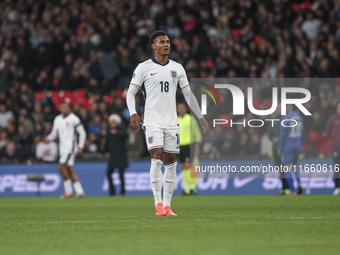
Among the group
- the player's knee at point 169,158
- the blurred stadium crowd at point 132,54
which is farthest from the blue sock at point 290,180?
the player's knee at point 169,158

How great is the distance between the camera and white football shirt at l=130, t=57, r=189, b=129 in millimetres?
10570

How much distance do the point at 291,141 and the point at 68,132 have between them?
18.5 feet

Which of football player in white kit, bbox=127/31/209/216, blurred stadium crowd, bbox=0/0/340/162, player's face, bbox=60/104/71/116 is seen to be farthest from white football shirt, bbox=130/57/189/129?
blurred stadium crowd, bbox=0/0/340/162

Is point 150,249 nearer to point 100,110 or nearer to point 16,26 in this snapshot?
point 100,110

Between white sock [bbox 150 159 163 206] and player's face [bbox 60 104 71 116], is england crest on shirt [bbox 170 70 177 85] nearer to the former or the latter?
white sock [bbox 150 159 163 206]

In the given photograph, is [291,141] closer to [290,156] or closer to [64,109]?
[290,156]

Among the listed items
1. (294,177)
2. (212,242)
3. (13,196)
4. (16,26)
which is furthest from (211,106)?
(212,242)

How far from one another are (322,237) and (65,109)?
12110 mm

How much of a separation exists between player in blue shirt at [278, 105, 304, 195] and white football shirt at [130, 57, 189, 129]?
28.3 feet

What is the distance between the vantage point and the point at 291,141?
19.0 metres

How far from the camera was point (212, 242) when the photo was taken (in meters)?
7.18

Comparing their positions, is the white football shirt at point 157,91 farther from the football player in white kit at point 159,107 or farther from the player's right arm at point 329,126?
the player's right arm at point 329,126

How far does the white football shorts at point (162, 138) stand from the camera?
412 inches

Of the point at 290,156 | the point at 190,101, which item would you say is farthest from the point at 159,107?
the point at 290,156
